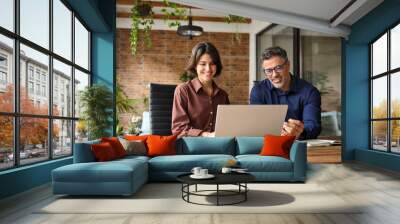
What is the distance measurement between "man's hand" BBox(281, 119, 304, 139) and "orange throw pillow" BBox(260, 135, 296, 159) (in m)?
0.23

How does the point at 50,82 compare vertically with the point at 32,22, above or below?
below

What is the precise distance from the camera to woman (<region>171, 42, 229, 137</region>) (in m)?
4.45

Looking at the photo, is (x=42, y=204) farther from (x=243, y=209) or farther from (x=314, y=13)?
(x=314, y=13)

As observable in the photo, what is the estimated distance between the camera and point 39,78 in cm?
513

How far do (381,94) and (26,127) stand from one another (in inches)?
250

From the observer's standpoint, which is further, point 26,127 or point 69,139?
point 69,139

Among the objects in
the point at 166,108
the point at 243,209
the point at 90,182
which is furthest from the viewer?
the point at 166,108

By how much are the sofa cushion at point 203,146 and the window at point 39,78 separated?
Answer: 6.37 feet

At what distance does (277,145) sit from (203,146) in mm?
1066

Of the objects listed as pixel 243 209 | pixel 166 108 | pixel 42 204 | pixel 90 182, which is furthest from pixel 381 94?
pixel 42 204

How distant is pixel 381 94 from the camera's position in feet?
24.2

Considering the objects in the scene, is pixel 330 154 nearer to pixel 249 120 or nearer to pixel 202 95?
pixel 249 120

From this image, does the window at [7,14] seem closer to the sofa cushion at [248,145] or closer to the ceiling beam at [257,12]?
the ceiling beam at [257,12]

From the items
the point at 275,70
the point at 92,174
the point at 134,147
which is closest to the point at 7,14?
the point at 92,174
